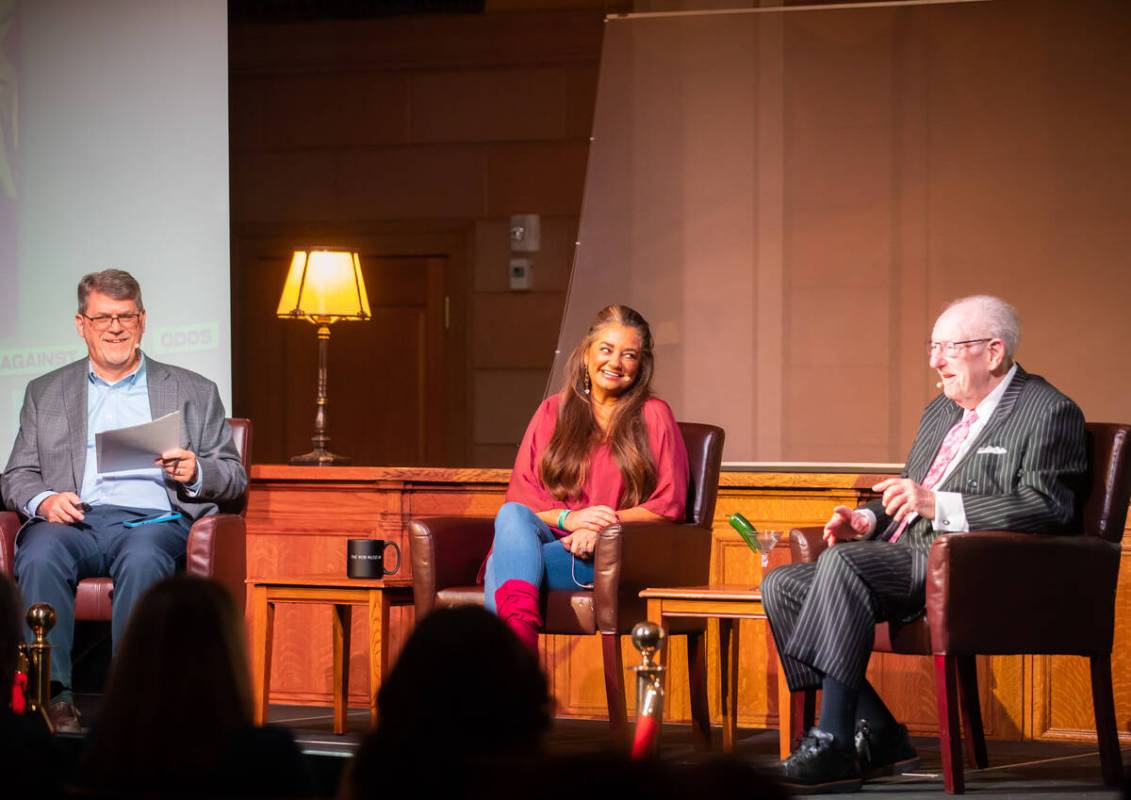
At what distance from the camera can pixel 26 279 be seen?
504 centimetres

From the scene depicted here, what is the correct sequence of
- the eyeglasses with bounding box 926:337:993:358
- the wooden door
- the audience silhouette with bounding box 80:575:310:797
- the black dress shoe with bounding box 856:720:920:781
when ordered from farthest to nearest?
the wooden door → the eyeglasses with bounding box 926:337:993:358 → the black dress shoe with bounding box 856:720:920:781 → the audience silhouette with bounding box 80:575:310:797

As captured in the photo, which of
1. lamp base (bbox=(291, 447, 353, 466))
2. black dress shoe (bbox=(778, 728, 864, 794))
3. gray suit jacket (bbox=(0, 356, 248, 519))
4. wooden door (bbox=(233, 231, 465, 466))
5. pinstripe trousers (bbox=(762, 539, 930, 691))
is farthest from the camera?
wooden door (bbox=(233, 231, 465, 466))

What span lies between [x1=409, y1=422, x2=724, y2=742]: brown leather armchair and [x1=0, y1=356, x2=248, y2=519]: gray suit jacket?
561mm

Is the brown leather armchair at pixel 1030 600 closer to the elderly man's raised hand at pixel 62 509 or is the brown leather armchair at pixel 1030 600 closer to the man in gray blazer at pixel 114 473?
the man in gray blazer at pixel 114 473

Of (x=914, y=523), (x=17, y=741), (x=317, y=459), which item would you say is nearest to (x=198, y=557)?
(x=317, y=459)

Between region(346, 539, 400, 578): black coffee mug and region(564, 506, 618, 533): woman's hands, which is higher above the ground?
region(564, 506, 618, 533): woman's hands

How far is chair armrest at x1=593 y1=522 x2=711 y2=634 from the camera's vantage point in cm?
343

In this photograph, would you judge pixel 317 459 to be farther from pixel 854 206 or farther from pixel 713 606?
pixel 854 206

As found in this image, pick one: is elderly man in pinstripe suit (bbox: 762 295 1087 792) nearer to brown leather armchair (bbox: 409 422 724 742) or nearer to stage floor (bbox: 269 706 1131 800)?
stage floor (bbox: 269 706 1131 800)

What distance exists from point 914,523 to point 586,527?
2.51 feet

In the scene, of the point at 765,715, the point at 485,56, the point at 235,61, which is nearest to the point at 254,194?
the point at 235,61

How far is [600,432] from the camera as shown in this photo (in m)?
3.85

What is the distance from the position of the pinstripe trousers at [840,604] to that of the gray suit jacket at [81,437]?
1.46m

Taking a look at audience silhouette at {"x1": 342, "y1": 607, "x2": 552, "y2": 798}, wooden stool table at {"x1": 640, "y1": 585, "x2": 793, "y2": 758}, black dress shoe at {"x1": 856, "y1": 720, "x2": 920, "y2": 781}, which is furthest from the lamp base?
audience silhouette at {"x1": 342, "y1": 607, "x2": 552, "y2": 798}
